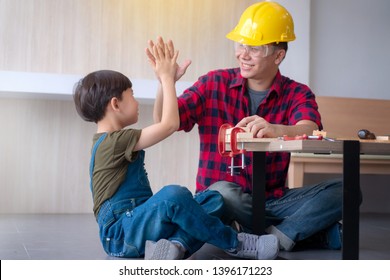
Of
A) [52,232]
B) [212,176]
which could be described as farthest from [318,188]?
[52,232]

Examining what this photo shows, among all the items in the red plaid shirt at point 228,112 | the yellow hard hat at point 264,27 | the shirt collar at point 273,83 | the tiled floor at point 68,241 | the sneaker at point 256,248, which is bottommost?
the tiled floor at point 68,241

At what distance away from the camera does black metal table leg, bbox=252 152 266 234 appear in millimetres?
2227

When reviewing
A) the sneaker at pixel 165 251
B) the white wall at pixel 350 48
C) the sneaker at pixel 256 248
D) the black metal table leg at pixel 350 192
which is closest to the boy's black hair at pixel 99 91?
the sneaker at pixel 165 251

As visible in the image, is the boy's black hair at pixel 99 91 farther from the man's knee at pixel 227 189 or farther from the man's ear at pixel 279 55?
the man's ear at pixel 279 55

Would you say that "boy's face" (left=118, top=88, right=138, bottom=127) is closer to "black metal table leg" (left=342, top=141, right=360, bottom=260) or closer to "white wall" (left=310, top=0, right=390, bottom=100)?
"black metal table leg" (left=342, top=141, right=360, bottom=260)

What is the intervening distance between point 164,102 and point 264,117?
531 mm

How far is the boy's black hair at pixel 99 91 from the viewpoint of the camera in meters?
2.03

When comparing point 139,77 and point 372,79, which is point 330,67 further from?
point 139,77

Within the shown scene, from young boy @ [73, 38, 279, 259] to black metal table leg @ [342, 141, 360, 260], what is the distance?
1.22ft

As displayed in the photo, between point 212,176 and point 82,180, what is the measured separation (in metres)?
1.78

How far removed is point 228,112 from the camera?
2375 mm

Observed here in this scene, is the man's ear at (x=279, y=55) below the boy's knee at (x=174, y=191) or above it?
above

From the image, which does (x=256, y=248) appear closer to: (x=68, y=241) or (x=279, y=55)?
(x=279, y=55)

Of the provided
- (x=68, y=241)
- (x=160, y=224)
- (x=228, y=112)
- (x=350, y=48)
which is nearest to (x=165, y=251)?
(x=160, y=224)
